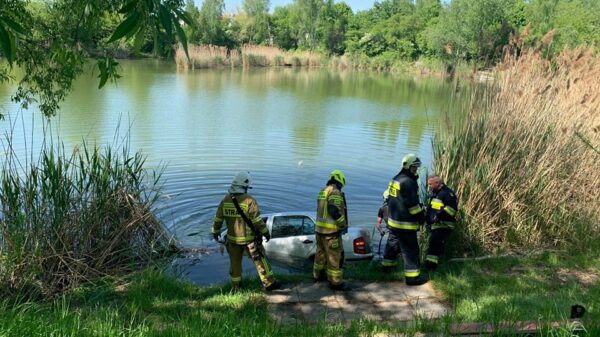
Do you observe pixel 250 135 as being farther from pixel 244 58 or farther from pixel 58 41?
pixel 244 58

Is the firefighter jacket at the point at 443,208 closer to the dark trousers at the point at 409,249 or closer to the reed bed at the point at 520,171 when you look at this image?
the dark trousers at the point at 409,249

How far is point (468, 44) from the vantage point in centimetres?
1238

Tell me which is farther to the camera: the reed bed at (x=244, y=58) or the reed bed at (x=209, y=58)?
the reed bed at (x=244, y=58)

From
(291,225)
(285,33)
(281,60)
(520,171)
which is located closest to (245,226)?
(291,225)

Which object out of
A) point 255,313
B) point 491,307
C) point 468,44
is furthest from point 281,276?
point 468,44

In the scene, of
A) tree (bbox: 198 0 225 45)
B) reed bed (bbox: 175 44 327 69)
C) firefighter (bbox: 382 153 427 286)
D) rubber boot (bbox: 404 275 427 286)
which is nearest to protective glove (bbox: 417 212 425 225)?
firefighter (bbox: 382 153 427 286)

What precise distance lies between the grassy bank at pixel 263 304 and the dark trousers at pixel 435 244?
0.68ft

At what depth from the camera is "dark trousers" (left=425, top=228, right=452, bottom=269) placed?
7.92m

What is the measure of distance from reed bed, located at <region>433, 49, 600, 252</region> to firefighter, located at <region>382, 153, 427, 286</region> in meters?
1.48

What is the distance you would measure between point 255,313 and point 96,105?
2189cm

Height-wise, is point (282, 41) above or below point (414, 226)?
above

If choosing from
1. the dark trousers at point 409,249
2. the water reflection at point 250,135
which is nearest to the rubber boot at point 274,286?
the dark trousers at point 409,249

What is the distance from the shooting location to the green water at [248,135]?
46.1ft

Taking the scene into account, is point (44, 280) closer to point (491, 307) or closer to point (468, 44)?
point (491, 307)
